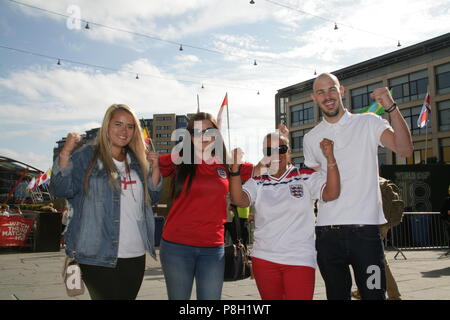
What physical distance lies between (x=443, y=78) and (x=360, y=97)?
414 inches

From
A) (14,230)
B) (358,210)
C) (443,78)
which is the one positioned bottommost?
(14,230)

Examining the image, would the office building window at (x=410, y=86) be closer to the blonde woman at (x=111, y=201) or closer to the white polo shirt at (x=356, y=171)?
the white polo shirt at (x=356, y=171)

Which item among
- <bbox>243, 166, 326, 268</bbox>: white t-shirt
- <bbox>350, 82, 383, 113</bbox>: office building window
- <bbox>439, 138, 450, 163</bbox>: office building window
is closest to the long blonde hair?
<bbox>243, 166, 326, 268</bbox>: white t-shirt

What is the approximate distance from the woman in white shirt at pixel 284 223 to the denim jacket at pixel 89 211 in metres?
0.90

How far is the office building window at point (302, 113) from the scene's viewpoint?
55500 mm

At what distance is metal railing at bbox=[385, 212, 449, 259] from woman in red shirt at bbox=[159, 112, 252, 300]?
12.3 meters

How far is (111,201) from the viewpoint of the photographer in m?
2.78

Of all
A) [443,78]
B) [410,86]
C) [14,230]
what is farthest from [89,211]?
[410,86]

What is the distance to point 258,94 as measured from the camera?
2530 centimetres

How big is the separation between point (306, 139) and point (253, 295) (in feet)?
12.3

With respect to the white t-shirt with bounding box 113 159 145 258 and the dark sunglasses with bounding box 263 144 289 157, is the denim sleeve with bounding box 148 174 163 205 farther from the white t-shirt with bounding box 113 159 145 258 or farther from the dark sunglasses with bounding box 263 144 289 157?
the dark sunglasses with bounding box 263 144 289 157

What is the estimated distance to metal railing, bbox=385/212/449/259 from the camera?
1412cm

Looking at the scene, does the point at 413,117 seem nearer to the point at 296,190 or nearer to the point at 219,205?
the point at 296,190
